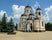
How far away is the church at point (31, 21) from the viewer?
2079 inches

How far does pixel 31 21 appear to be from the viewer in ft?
177

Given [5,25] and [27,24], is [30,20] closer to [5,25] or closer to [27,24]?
[27,24]

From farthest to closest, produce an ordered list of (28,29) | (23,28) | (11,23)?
(23,28) → (28,29) → (11,23)

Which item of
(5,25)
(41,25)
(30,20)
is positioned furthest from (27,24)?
(5,25)

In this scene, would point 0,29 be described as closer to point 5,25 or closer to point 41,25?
point 5,25

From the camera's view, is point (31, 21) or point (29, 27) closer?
point (29, 27)

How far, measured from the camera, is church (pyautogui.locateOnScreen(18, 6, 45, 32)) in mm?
52812

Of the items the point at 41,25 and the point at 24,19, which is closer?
the point at 41,25

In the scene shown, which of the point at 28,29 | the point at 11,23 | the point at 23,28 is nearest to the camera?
the point at 11,23

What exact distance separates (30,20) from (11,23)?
452 inches

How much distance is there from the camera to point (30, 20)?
2131 inches

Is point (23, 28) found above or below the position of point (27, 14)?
below

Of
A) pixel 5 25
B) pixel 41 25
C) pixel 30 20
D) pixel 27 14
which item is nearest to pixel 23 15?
pixel 27 14

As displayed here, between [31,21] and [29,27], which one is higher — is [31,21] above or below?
above
